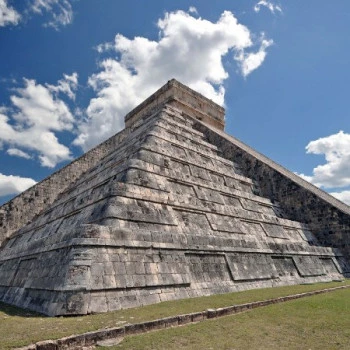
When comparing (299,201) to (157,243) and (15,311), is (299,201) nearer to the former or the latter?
(157,243)

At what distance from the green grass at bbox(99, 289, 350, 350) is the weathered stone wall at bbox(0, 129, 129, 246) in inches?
465

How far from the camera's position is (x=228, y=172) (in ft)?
48.0

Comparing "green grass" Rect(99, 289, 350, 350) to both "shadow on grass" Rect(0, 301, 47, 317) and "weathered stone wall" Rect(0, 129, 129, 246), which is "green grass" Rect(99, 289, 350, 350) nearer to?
"shadow on grass" Rect(0, 301, 47, 317)

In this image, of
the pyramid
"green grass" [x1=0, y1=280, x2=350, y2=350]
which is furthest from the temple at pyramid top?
"green grass" [x1=0, y1=280, x2=350, y2=350]

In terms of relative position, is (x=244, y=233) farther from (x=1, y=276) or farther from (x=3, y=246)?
(x=3, y=246)

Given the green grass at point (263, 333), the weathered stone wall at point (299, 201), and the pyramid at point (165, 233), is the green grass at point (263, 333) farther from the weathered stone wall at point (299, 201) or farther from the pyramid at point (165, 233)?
the weathered stone wall at point (299, 201)

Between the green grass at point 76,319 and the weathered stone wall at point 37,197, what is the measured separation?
790 centimetres

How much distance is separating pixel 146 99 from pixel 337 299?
1834 centimetres

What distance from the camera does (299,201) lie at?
15430 mm

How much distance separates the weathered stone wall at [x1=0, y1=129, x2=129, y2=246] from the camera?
14070 mm

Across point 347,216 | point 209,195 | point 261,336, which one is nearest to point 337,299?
point 261,336

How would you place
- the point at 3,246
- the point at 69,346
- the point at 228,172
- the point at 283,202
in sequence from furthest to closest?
1. the point at 283,202
2. the point at 228,172
3. the point at 3,246
4. the point at 69,346

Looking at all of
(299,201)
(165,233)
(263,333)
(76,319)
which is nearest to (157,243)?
(165,233)

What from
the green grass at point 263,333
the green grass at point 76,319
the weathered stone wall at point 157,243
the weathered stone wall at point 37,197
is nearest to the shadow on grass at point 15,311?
the green grass at point 76,319
